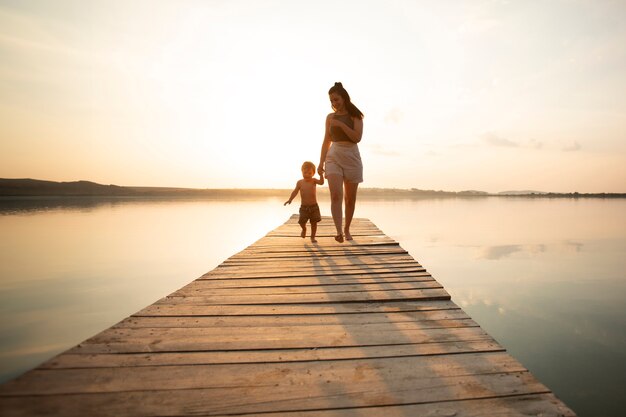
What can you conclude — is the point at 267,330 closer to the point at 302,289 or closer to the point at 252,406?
the point at 252,406

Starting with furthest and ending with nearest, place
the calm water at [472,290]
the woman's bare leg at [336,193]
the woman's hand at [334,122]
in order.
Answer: the woman's bare leg at [336,193]
the woman's hand at [334,122]
the calm water at [472,290]


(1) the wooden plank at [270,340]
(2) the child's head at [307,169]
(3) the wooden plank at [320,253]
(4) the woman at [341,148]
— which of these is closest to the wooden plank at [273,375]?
(1) the wooden plank at [270,340]

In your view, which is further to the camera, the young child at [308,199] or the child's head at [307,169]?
the child's head at [307,169]

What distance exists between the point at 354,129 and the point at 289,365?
430 centimetres

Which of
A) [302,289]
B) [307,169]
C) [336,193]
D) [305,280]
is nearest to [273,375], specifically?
[302,289]

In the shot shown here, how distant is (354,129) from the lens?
17.8 feet

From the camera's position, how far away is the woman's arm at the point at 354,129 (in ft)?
17.6

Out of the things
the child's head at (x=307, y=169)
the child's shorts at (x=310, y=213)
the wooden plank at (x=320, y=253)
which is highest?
the child's head at (x=307, y=169)

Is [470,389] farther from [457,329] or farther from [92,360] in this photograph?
[92,360]

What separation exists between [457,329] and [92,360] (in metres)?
2.23

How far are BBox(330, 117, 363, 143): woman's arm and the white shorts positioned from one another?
0.48ft

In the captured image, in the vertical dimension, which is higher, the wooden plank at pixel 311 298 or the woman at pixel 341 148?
the woman at pixel 341 148

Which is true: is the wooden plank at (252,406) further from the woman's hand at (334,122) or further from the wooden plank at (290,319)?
the woman's hand at (334,122)

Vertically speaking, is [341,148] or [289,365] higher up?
[341,148]
